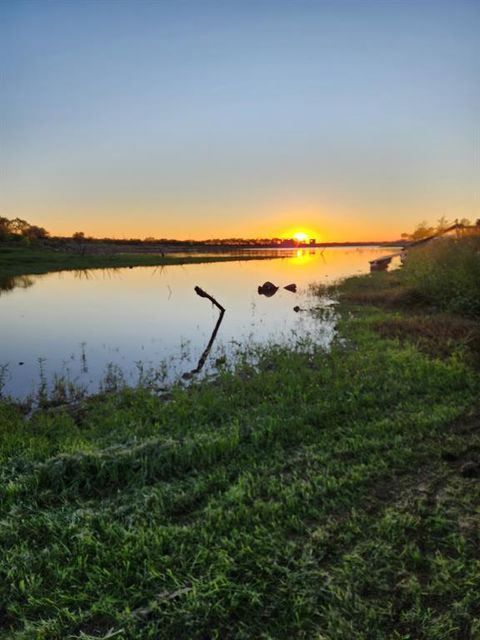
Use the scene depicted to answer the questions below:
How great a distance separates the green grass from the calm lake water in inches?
189

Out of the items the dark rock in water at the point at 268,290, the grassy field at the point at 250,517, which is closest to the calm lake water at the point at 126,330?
the dark rock in water at the point at 268,290

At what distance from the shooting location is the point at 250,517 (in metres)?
4.78

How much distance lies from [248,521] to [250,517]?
7 centimetres

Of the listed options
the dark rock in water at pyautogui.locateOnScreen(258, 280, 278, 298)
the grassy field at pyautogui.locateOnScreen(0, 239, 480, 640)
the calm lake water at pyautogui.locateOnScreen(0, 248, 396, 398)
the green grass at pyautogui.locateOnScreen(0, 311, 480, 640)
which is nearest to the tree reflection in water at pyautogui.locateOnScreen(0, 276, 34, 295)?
the calm lake water at pyautogui.locateOnScreen(0, 248, 396, 398)

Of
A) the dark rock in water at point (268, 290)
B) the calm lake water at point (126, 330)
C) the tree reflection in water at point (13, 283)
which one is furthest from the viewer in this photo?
the tree reflection in water at point (13, 283)

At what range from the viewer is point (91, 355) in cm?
1508

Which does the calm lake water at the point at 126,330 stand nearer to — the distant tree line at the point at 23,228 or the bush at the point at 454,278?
the bush at the point at 454,278

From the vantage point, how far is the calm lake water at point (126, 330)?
13.2 metres

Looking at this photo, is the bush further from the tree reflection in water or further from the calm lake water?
the tree reflection in water

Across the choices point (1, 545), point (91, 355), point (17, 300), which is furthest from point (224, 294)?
point (1, 545)

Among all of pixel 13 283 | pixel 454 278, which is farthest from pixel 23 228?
pixel 454 278

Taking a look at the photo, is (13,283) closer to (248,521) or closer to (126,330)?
(126,330)

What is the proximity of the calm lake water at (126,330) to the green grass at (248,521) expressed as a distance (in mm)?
4797

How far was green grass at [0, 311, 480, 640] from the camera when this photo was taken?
355 cm
